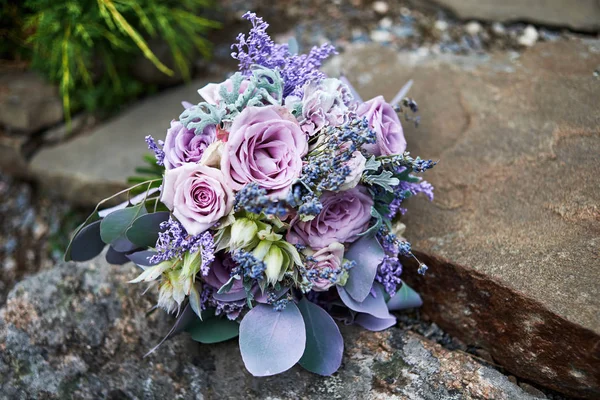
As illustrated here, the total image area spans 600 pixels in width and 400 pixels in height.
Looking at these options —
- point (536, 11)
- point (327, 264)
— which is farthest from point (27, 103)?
point (536, 11)

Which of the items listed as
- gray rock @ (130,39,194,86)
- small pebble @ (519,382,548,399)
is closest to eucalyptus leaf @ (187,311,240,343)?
small pebble @ (519,382,548,399)

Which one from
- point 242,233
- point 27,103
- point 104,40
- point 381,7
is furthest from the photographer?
point 381,7

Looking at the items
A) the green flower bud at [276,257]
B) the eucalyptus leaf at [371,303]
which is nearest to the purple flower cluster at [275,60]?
the green flower bud at [276,257]

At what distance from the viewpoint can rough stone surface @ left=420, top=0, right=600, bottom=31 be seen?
2.25 meters

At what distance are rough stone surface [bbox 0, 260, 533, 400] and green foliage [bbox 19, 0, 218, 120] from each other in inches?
39.3

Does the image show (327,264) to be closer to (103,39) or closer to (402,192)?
(402,192)

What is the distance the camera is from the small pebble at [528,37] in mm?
2270

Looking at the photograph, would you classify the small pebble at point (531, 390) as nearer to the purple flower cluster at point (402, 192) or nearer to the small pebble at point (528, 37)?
the purple flower cluster at point (402, 192)

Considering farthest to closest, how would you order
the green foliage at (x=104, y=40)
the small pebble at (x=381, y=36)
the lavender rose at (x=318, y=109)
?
1. the small pebble at (x=381, y=36)
2. the green foliage at (x=104, y=40)
3. the lavender rose at (x=318, y=109)

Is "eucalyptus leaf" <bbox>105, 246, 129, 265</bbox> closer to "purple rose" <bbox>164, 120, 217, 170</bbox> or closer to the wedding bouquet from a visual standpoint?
the wedding bouquet

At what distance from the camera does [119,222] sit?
135 cm

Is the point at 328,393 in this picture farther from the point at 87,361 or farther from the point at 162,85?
the point at 162,85

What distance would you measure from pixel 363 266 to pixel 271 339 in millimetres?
285

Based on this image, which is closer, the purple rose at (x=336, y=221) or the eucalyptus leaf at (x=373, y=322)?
the purple rose at (x=336, y=221)
